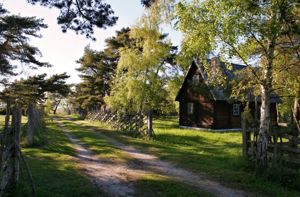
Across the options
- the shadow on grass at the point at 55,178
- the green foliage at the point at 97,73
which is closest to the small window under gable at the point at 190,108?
the green foliage at the point at 97,73

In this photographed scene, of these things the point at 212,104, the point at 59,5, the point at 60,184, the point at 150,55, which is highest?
the point at 150,55

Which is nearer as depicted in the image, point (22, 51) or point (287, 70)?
point (287, 70)

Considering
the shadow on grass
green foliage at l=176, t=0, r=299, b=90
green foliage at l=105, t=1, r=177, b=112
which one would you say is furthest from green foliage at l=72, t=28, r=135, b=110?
green foliage at l=176, t=0, r=299, b=90

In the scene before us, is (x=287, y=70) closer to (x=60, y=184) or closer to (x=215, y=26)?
(x=215, y=26)

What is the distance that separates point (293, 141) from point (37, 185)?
799cm

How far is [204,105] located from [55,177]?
22.9 meters

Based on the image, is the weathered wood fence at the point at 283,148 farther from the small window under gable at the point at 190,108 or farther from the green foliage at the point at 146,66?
the small window under gable at the point at 190,108

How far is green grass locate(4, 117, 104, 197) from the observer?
800cm

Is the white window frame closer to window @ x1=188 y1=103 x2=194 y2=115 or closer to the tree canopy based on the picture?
window @ x1=188 y1=103 x2=194 y2=115

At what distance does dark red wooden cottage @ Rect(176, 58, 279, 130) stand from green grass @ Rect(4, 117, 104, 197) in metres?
17.6

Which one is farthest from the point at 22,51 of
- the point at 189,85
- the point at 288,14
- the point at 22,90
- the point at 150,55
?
the point at 288,14

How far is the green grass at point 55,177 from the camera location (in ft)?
26.2

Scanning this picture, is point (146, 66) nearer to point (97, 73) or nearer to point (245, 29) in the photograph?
point (245, 29)

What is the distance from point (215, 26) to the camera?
33.7ft
